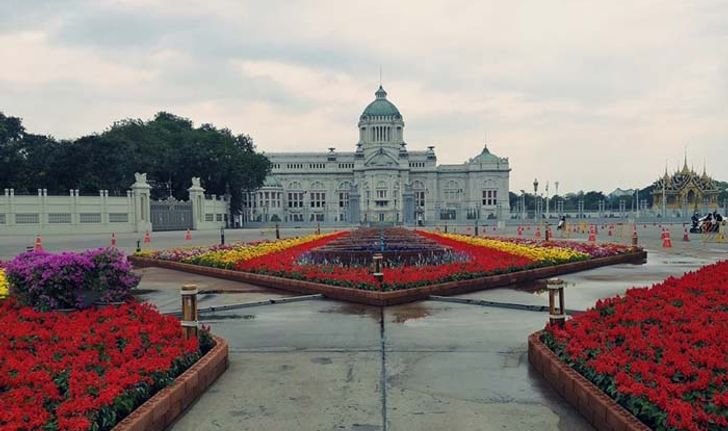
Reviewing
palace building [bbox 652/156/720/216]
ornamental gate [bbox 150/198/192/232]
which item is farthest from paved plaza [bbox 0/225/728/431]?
palace building [bbox 652/156/720/216]

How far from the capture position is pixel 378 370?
20.4 ft

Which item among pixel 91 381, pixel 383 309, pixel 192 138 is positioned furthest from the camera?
Answer: pixel 192 138

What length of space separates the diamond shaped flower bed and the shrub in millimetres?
4066

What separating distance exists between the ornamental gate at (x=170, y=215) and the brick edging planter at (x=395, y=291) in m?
35.6

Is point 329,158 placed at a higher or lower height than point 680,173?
higher

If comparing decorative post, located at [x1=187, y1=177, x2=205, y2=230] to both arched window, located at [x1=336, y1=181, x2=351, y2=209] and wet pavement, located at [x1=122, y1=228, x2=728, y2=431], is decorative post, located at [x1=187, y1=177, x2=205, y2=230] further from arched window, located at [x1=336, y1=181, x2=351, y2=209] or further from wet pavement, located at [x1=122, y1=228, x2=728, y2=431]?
arched window, located at [x1=336, y1=181, x2=351, y2=209]

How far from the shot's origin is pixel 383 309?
994cm

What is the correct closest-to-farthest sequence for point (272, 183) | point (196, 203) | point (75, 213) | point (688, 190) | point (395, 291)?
point (395, 291) < point (75, 213) < point (196, 203) < point (688, 190) < point (272, 183)

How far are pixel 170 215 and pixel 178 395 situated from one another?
165 feet

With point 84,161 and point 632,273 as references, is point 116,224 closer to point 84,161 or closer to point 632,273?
point 84,161

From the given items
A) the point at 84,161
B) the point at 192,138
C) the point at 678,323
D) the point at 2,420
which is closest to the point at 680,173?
the point at 192,138

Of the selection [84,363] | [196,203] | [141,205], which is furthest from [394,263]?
[196,203]

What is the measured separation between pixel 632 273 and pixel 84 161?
2139 inches

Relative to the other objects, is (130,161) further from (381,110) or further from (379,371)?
(381,110)
